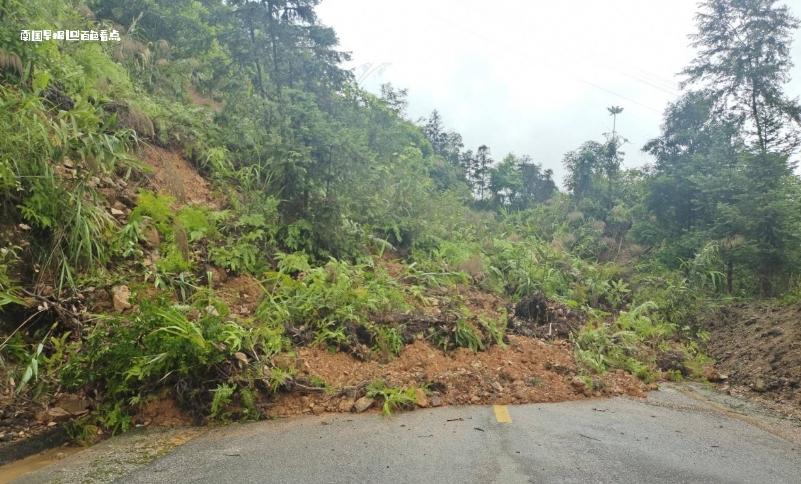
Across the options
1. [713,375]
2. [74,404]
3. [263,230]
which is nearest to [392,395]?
[74,404]

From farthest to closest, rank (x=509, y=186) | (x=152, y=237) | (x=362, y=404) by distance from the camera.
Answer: (x=509, y=186)
(x=152, y=237)
(x=362, y=404)

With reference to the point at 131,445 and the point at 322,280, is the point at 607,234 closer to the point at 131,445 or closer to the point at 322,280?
the point at 322,280

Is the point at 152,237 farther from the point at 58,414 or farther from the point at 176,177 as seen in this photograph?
the point at 58,414

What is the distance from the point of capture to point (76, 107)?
632 centimetres

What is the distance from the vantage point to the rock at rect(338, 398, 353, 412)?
4223 mm

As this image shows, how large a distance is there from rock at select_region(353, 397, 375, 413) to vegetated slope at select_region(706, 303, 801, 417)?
408cm

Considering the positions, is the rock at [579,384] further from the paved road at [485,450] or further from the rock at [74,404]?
the rock at [74,404]

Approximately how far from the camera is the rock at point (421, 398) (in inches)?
173

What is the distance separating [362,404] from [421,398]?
1.87 ft

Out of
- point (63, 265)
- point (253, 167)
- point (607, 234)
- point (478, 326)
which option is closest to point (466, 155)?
point (607, 234)

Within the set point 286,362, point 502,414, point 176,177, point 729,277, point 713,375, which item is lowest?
point 713,375

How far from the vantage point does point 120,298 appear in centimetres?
477

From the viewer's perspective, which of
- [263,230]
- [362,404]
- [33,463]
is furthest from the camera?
[263,230]

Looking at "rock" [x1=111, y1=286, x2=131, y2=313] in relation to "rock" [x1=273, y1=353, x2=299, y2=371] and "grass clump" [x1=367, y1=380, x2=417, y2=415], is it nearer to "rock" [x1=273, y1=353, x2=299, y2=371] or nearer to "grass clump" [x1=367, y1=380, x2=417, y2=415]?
"rock" [x1=273, y1=353, x2=299, y2=371]
